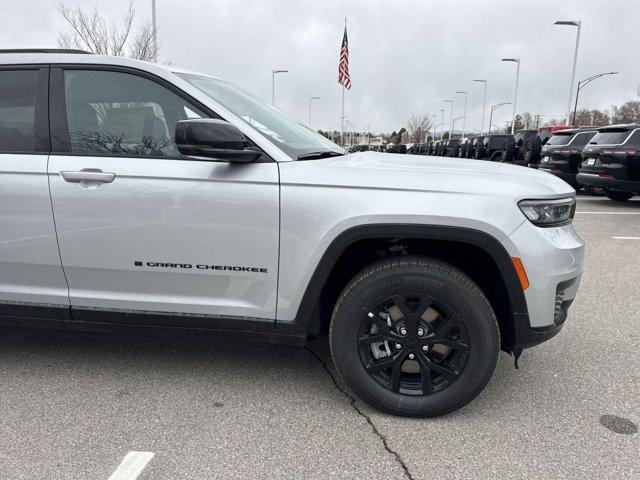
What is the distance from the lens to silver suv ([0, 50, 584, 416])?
2486mm

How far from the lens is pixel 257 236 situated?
2.57m

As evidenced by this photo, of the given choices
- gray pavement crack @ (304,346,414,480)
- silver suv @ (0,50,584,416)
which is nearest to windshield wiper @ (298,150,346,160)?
silver suv @ (0,50,584,416)

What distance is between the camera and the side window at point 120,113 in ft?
8.99

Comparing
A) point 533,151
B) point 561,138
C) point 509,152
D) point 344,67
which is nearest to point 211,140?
point 561,138

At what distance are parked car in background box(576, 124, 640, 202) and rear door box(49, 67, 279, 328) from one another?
953cm

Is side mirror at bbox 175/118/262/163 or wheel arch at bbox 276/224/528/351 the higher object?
side mirror at bbox 175/118/262/163

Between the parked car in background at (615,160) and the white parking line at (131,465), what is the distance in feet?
33.7

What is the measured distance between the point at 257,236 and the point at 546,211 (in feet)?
4.69

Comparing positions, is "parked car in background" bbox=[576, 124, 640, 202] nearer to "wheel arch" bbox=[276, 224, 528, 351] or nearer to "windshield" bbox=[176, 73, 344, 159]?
"windshield" bbox=[176, 73, 344, 159]

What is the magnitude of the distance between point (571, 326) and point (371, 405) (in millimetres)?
2142

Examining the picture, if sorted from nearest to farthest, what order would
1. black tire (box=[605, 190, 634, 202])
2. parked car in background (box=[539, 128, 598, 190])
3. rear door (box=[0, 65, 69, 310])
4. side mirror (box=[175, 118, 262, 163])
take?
side mirror (box=[175, 118, 262, 163])
rear door (box=[0, 65, 69, 310])
black tire (box=[605, 190, 634, 202])
parked car in background (box=[539, 128, 598, 190])

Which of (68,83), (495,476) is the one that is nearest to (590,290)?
(495,476)

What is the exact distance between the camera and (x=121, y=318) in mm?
2809

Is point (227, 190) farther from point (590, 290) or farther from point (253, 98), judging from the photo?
point (590, 290)
